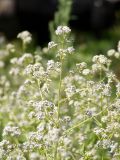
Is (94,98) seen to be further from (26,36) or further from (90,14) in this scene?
(90,14)

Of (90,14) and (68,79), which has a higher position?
(90,14)

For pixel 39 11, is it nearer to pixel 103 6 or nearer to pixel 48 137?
→ pixel 103 6

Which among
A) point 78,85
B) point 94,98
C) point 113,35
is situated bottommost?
point 94,98

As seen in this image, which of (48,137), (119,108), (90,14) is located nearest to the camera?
(48,137)

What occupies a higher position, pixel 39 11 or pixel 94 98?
pixel 39 11

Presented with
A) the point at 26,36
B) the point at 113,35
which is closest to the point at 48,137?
the point at 26,36

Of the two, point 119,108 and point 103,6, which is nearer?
point 119,108

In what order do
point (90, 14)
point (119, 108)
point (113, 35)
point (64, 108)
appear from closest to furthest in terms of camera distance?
1. point (119, 108)
2. point (64, 108)
3. point (113, 35)
4. point (90, 14)

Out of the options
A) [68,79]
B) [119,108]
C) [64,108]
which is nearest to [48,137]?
[119,108]

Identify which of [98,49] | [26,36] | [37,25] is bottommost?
[26,36]
